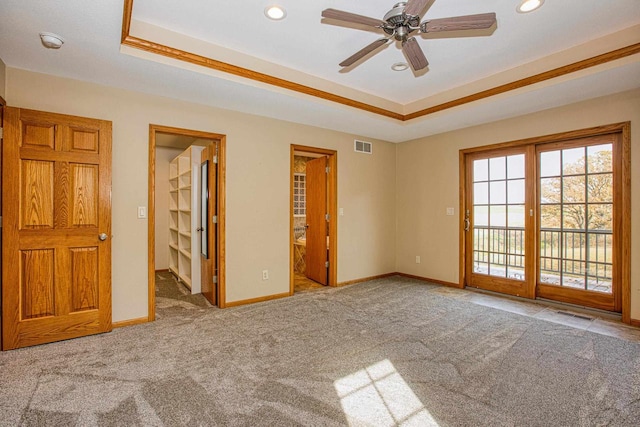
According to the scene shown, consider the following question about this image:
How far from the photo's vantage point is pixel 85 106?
118 inches

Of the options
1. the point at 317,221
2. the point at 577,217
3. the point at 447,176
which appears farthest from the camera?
the point at 317,221

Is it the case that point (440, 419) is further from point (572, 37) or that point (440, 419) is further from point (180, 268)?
point (180, 268)

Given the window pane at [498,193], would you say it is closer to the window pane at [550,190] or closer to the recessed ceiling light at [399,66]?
the window pane at [550,190]

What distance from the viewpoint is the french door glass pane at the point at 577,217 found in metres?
3.53

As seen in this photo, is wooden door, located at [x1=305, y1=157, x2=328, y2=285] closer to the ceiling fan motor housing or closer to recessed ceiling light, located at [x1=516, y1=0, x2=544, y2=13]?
the ceiling fan motor housing

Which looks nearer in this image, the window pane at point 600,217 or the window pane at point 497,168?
the window pane at point 600,217

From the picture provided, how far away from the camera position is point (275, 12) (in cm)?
238

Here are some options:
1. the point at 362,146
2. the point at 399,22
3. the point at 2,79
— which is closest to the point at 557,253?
the point at 362,146

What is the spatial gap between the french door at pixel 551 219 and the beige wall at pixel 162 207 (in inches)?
217

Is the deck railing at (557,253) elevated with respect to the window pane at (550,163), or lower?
lower

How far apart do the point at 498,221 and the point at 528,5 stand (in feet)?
9.52

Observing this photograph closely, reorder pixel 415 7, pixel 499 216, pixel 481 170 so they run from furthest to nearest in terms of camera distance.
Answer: pixel 481 170, pixel 499 216, pixel 415 7

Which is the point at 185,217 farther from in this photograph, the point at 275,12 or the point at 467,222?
the point at 467,222

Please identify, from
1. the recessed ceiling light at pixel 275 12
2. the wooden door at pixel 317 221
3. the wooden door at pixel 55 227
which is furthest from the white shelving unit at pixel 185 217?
the recessed ceiling light at pixel 275 12
